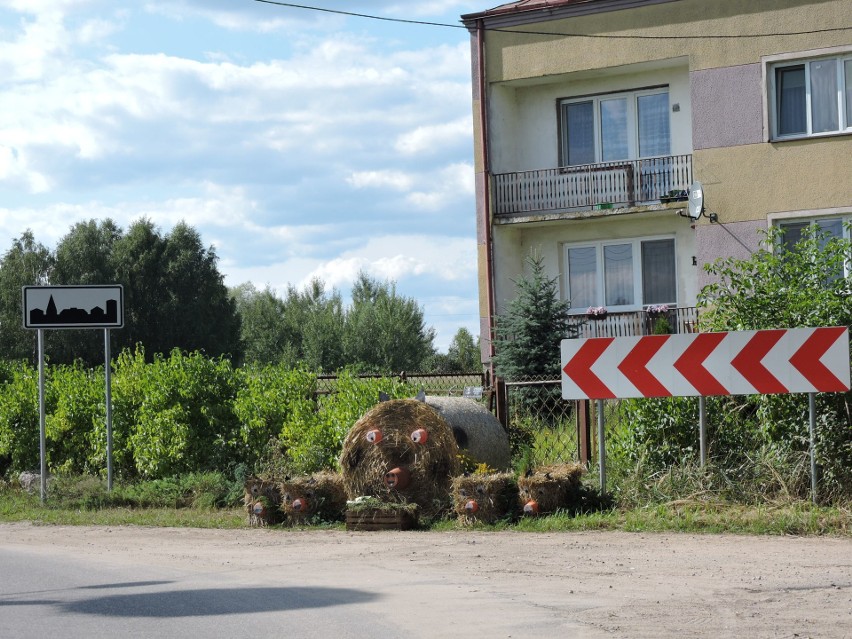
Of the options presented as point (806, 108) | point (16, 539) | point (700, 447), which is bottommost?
point (16, 539)

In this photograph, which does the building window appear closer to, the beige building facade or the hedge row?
Result: the beige building facade

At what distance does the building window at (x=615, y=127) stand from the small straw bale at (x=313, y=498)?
12.8 m

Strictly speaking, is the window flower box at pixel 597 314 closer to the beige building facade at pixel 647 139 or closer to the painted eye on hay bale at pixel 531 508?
the beige building facade at pixel 647 139

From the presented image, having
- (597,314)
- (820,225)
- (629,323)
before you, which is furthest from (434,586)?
(629,323)

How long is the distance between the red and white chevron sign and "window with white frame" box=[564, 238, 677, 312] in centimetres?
1096

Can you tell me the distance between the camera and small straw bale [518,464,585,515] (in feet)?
37.8

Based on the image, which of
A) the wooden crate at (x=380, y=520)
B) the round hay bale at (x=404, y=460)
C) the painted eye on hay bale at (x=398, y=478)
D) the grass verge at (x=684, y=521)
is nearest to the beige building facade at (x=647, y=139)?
the round hay bale at (x=404, y=460)

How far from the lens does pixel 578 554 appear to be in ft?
31.3

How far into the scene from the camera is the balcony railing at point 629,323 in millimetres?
22375

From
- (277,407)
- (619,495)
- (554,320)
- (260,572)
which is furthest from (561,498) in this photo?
(554,320)

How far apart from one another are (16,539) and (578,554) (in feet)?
21.3

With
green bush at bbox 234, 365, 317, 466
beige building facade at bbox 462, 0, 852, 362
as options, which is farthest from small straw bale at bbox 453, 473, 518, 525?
beige building facade at bbox 462, 0, 852, 362

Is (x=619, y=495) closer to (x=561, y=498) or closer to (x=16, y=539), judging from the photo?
(x=561, y=498)

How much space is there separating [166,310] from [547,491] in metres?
47.1
